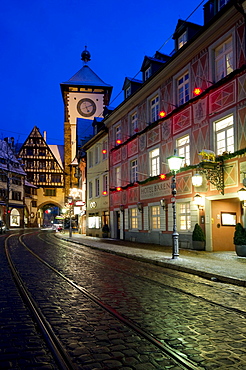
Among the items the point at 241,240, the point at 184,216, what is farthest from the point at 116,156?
the point at 241,240

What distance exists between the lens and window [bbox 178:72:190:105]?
20.2 m

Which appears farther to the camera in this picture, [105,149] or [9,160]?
[9,160]

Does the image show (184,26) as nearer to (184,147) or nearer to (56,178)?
(184,147)

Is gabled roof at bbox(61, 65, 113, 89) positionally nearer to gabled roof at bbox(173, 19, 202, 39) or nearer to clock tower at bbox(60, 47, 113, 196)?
clock tower at bbox(60, 47, 113, 196)

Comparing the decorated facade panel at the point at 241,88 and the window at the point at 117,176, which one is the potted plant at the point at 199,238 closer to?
the decorated facade panel at the point at 241,88

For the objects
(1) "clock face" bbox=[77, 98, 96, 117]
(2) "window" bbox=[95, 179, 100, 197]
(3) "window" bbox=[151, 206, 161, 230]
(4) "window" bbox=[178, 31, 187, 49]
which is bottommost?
(3) "window" bbox=[151, 206, 161, 230]

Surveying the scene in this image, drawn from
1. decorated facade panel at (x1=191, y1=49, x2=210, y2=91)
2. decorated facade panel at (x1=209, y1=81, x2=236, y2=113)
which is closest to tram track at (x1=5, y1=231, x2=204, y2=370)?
decorated facade panel at (x1=209, y1=81, x2=236, y2=113)

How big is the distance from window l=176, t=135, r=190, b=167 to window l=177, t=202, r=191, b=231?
90.5 inches

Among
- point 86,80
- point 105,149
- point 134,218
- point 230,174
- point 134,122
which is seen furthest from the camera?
point 86,80

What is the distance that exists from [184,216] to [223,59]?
8.38 m

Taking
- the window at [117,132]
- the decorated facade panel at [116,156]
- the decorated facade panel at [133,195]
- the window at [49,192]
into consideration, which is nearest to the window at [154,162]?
the decorated facade panel at [133,195]

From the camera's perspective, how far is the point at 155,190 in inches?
924

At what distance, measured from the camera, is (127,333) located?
17.1ft

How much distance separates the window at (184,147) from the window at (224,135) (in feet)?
8.58
